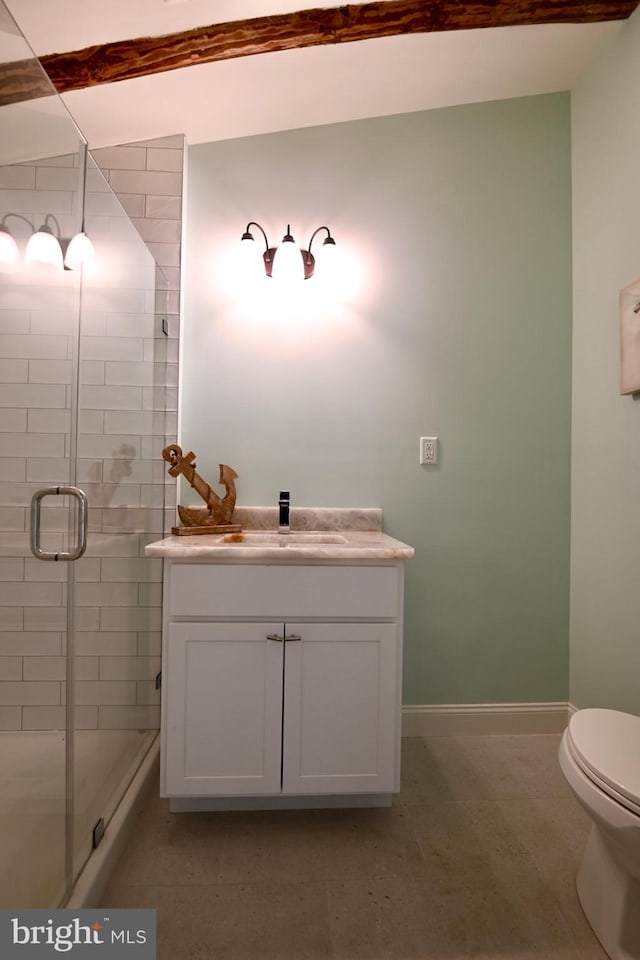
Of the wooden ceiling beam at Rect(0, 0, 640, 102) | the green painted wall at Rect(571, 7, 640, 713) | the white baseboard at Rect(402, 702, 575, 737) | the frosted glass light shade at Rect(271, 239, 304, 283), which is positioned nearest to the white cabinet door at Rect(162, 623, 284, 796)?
the white baseboard at Rect(402, 702, 575, 737)

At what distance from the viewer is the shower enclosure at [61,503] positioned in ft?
3.14

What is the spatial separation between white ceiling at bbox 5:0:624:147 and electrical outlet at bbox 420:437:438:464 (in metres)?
1.35

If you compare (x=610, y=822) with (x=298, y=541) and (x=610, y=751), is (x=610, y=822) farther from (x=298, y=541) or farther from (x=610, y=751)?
(x=298, y=541)

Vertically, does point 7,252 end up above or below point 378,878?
above

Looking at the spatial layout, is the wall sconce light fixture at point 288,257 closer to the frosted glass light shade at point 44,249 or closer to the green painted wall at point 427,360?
the green painted wall at point 427,360

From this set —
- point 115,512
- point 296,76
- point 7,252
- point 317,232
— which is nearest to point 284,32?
point 296,76

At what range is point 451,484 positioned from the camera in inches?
82.2

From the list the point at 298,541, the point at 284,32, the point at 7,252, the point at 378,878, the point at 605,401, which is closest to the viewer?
the point at 7,252

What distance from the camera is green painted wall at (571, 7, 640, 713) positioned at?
1750 mm

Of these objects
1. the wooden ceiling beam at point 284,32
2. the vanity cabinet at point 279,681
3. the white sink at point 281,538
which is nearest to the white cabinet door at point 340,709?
the vanity cabinet at point 279,681

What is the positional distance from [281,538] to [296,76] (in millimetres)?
1672

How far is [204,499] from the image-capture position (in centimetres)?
190

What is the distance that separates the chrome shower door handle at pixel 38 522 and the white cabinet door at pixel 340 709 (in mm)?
622

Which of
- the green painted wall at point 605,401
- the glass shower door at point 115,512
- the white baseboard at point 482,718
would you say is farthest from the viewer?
the white baseboard at point 482,718
